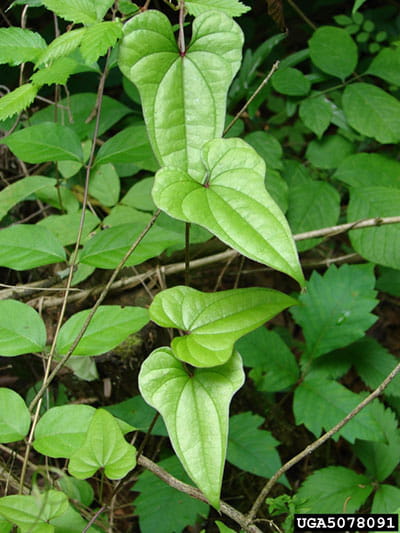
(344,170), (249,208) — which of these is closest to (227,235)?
(249,208)

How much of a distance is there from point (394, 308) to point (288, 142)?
735 millimetres

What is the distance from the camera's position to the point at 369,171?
4.82 ft

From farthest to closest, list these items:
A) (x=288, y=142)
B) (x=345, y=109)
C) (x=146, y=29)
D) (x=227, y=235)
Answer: (x=288, y=142)
(x=345, y=109)
(x=146, y=29)
(x=227, y=235)

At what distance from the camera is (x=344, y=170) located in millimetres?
1480

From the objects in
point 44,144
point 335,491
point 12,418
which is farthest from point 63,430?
point 335,491

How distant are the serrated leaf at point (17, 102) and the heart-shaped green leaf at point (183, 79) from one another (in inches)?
8.2

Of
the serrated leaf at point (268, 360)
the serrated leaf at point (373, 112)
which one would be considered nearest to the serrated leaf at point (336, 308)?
the serrated leaf at point (268, 360)

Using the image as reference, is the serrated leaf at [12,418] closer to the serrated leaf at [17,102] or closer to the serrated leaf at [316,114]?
the serrated leaf at [17,102]

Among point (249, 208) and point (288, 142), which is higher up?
point (249, 208)

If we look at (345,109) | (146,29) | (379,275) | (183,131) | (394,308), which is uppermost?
(146,29)

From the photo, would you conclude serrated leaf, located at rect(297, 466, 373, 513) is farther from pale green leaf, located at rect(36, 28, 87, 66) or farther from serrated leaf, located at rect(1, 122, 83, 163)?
pale green leaf, located at rect(36, 28, 87, 66)

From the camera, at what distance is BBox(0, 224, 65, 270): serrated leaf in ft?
3.56

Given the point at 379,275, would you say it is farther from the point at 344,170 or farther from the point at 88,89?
the point at 88,89

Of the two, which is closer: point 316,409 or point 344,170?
point 316,409
